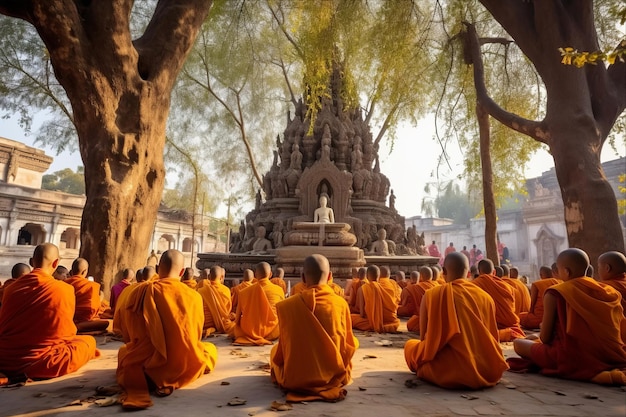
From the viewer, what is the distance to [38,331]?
3.58 m

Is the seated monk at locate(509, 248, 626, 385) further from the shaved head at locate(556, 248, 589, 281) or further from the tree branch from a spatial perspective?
the tree branch

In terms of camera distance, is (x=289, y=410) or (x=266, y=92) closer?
(x=289, y=410)

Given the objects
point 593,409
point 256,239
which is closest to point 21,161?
point 256,239

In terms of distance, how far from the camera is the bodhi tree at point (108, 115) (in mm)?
6285

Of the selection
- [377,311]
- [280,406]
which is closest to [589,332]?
[280,406]

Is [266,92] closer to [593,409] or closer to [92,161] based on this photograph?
[92,161]

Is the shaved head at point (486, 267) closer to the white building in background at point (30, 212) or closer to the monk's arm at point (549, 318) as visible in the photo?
the monk's arm at point (549, 318)

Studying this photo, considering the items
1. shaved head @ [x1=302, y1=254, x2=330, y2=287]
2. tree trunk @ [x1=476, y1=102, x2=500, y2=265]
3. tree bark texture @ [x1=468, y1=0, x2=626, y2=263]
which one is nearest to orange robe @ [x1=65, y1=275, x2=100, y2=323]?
shaved head @ [x1=302, y1=254, x2=330, y2=287]

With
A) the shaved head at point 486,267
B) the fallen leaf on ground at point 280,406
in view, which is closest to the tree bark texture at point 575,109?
the shaved head at point 486,267

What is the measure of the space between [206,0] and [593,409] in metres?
9.37

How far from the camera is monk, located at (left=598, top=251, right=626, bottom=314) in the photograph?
3936 mm

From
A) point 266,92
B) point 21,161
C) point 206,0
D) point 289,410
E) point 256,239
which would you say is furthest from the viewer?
point 21,161

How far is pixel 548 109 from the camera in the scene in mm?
7332

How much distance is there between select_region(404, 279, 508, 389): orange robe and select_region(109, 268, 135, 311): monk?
15.9 feet
